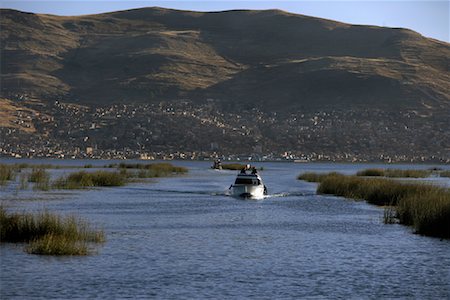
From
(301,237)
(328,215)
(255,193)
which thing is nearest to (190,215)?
(328,215)

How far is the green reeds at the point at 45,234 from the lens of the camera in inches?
1176

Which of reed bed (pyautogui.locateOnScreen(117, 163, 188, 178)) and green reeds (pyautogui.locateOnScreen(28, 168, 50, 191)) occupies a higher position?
green reeds (pyautogui.locateOnScreen(28, 168, 50, 191))

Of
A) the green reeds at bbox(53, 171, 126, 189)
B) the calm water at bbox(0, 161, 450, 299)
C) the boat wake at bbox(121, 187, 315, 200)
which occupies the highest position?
the green reeds at bbox(53, 171, 126, 189)

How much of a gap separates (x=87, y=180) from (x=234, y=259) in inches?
1596

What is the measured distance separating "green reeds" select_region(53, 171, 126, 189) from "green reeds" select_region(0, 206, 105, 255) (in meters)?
32.3

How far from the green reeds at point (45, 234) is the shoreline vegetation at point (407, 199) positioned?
45.5ft

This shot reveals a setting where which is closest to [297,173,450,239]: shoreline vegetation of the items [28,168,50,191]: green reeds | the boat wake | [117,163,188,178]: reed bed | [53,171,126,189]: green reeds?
the boat wake

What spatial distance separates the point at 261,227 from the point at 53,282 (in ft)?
58.2

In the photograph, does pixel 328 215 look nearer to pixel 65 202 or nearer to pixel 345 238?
pixel 345 238

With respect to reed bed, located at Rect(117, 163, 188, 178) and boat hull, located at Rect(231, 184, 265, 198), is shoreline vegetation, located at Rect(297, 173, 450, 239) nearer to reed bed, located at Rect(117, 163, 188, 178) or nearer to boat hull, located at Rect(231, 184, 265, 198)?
boat hull, located at Rect(231, 184, 265, 198)

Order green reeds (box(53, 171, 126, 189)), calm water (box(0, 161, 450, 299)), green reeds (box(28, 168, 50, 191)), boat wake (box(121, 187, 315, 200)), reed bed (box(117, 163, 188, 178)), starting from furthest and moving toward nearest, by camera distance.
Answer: reed bed (box(117, 163, 188, 178))
boat wake (box(121, 187, 315, 200))
green reeds (box(53, 171, 126, 189))
green reeds (box(28, 168, 50, 191))
calm water (box(0, 161, 450, 299))

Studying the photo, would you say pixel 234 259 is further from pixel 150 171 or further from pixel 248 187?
pixel 150 171

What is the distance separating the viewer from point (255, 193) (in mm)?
64438

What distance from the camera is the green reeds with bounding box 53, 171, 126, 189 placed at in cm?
6632
